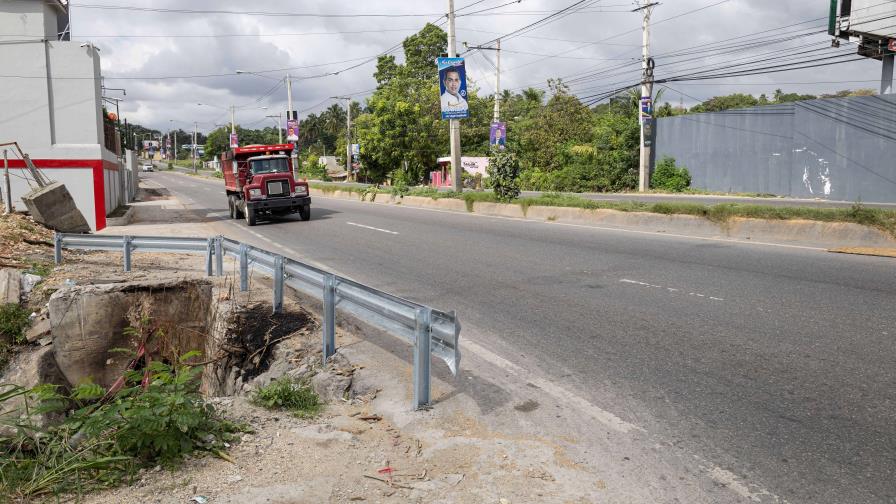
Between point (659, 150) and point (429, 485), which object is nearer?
point (429, 485)

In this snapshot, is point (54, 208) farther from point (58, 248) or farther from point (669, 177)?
point (669, 177)

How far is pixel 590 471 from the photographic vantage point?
12.0ft

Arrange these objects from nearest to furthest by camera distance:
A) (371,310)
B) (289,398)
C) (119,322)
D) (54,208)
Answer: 1. (289,398)
2. (371,310)
3. (119,322)
4. (54,208)

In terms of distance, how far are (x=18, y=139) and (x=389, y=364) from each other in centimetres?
1726

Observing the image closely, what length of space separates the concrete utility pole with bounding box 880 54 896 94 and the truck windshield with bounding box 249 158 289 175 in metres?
25.9

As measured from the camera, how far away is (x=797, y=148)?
1152 inches

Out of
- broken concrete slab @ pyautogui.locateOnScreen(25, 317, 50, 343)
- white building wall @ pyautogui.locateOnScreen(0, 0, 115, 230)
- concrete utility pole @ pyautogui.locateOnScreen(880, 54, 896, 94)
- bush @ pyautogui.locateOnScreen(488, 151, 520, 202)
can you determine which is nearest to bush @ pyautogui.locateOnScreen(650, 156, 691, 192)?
concrete utility pole @ pyautogui.locateOnScreen(880, 54, 896, 94)

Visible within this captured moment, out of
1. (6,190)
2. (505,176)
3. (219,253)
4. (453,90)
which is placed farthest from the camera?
(453,90)

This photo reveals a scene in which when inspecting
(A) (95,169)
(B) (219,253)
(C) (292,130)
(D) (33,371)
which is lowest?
(D) (33,371)

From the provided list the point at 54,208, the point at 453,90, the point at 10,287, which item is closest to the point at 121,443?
the point at 10,287

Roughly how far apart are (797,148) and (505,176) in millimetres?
16066

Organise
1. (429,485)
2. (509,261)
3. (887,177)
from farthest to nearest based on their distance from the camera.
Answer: (887,177) → (509,261) → (429,485)

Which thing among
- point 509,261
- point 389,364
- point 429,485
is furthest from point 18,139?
point 429,485

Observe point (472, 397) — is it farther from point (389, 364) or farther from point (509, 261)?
point (509, 261)
